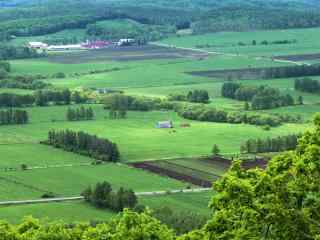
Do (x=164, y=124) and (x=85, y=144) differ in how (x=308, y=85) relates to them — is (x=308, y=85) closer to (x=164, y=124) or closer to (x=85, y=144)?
(x=164, y=124)

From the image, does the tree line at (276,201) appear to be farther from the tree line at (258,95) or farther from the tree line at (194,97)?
the tree line at (194,97)

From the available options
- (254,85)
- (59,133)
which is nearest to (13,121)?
(59,133)

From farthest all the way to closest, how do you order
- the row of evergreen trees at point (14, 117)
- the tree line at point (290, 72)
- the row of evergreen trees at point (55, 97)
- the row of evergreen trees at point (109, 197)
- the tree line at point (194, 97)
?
1. the tree line at point (290, 72)
2. the tree line at point (194, 97)
3. the row of evergreen trees at point (55, 97)
4. the row of evergreen trees at point (14, 117)
5. the row of evergreen trees at point (109, 197)

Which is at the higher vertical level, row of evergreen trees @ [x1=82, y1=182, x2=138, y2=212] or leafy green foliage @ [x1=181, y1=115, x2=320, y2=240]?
leafy green foliage @ [x1=181, y1=115, x2=320, y2=240]

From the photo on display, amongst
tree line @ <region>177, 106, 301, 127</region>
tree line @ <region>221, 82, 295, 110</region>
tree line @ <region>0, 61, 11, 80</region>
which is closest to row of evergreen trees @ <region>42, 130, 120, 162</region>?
tree line @ <region>177, 106, 301, 127</region>

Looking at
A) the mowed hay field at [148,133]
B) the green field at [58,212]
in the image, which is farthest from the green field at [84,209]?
the mowed hay field at [148,133]

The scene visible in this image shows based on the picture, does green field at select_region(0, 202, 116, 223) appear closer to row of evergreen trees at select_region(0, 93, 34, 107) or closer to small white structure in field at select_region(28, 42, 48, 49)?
row of evergreen trees at select_region(0, 93, 34, 107)

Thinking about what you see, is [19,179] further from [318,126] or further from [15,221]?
[318,126]
